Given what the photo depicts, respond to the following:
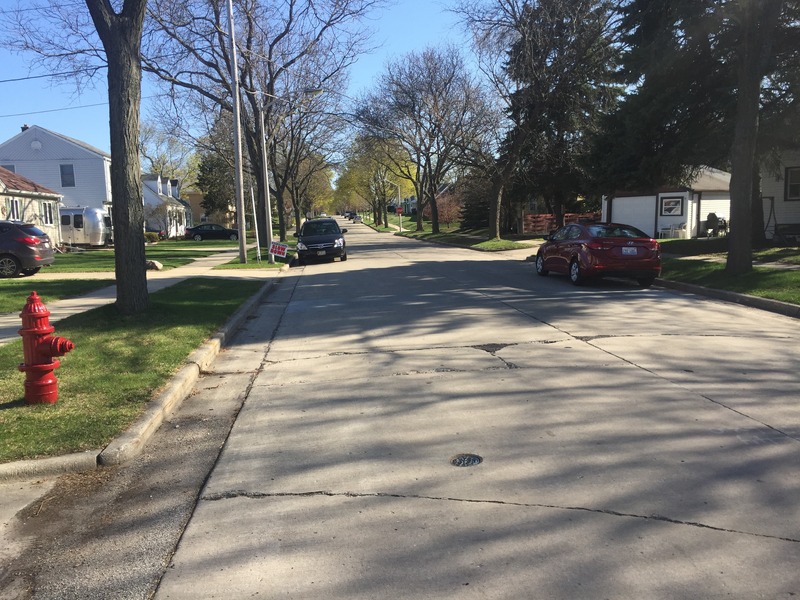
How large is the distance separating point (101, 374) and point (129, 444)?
2.27m

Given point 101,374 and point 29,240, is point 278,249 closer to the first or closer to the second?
point 29,240

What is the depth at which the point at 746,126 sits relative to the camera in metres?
13.9

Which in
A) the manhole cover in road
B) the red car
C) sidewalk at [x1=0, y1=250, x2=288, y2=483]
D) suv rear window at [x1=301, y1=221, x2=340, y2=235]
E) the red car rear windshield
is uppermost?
suv rear window at [x1=301, y1=221, x2=340, y2=235]

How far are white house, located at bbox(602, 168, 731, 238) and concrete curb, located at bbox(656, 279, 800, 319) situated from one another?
52.8 ft

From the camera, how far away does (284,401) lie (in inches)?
252

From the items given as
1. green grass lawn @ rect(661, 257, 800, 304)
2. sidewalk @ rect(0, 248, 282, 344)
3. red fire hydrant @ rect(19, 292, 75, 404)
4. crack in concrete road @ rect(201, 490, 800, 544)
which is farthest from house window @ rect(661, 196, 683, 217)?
red fire hydrant @ rect(19, 292, 75, 404)

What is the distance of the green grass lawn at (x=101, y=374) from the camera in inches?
202

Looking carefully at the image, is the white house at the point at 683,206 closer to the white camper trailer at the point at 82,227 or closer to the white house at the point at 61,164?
the white camper trailer at the point at 82,227

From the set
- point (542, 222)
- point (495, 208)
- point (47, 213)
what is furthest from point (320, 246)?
point (542, 222)

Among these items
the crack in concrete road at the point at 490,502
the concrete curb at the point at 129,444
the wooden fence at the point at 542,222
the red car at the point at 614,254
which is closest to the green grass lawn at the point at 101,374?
the concrete curb at the point at 129,444

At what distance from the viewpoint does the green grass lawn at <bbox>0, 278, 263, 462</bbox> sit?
512cm

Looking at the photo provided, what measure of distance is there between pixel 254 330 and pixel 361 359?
3455 mm

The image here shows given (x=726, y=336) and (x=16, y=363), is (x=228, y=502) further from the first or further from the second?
(x=726, y=336)

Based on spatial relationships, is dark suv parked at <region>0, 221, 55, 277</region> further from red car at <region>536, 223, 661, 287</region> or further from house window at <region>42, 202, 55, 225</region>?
house window at <region>42, 202, 55, 225</region>
